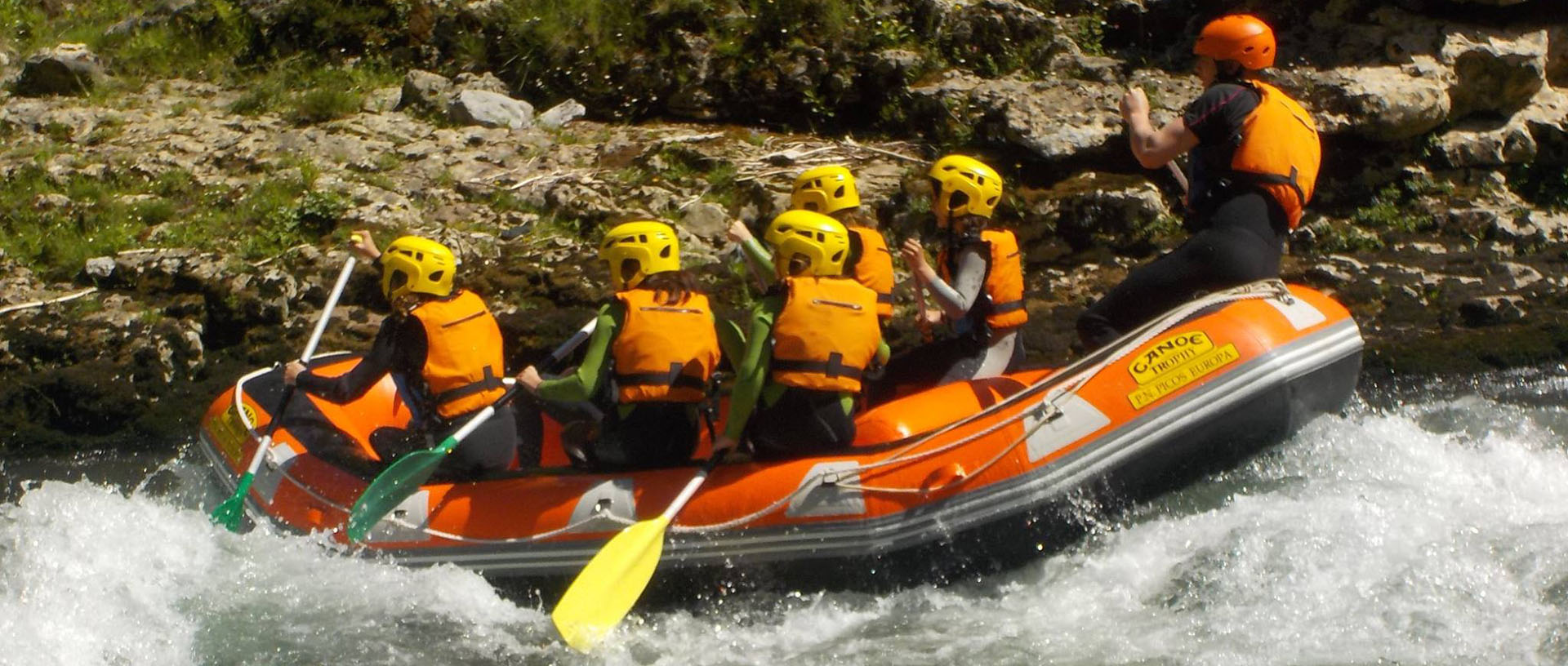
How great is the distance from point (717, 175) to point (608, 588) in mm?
4456

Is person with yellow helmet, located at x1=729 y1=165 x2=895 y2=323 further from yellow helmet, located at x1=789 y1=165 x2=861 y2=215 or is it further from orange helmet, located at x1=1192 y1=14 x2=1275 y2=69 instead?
orange helmet, located at x1=1192 y1=14 x2=1275 y2=69

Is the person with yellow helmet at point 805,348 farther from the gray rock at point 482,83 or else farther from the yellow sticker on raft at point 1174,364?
the gray rock at point 482,83

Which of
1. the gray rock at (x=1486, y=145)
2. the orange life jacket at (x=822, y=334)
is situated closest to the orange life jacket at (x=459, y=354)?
the orange life jacket at (x=822, y=334)

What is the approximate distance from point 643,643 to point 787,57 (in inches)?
213

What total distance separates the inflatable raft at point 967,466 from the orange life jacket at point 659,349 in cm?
34

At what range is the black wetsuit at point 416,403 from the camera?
654cm

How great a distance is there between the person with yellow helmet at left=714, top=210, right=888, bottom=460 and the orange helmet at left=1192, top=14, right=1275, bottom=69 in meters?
1.64

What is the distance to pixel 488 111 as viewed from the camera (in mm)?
10742

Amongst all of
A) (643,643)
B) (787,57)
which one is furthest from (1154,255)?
(643,643)

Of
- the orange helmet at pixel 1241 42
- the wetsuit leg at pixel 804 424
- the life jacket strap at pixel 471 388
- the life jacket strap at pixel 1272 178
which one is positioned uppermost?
the orange helmet at pixel 1241 42

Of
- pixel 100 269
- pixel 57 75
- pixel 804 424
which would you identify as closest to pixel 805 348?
pixel 804 424

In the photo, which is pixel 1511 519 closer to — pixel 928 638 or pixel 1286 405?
pixel 1286 405

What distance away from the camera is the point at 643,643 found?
19.9 ft

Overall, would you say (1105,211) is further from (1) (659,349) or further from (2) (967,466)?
(1) (659,349)
